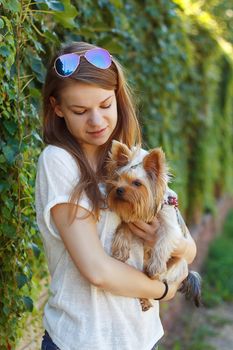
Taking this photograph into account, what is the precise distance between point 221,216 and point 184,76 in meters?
4.27

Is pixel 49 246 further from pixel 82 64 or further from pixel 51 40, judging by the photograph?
pixel 51 40

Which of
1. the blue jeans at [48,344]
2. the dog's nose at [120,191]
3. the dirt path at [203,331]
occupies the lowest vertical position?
the dirt path at [203,331]

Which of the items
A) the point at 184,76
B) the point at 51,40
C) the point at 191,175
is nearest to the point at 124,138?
the point at 51,40

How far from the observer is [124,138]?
2.69 metres

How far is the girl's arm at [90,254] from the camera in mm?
2246

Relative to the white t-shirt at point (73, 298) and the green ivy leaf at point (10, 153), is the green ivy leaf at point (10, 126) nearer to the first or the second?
the green ivy leaf at point (10, 153)

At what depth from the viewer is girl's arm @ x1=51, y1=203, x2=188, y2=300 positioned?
225cm

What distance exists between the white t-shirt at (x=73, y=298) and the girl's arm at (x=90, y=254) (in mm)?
47

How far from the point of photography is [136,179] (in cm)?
253

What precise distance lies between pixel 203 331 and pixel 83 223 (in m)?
4.13

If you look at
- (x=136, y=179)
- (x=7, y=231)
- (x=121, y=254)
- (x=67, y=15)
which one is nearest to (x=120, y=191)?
(x=136, y=179)

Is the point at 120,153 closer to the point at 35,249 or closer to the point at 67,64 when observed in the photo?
the point at 67,64

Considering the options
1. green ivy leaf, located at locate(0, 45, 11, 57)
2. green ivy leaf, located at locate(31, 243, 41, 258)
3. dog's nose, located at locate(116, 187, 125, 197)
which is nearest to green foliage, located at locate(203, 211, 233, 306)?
green ivy leaf, located at locate(31, 243, 41, 258)

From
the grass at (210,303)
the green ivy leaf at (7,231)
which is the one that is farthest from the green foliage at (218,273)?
the green ivy leaf at (7,231)
